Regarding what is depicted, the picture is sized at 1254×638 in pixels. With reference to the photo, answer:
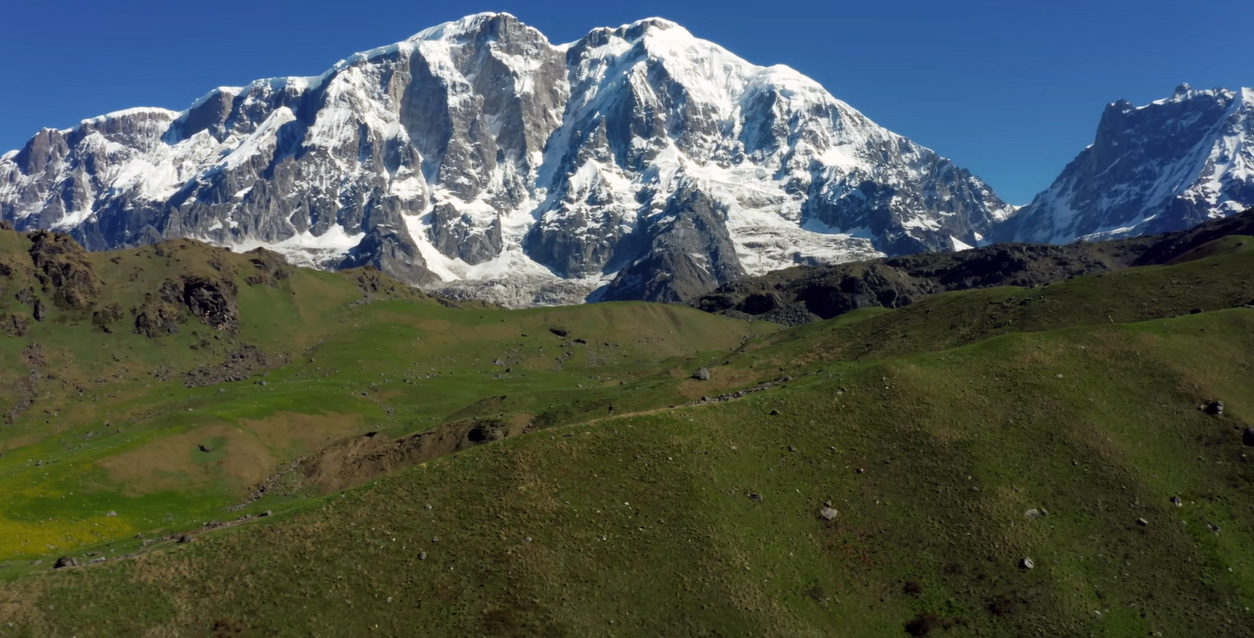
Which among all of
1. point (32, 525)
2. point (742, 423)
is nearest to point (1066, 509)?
point (742, 423)

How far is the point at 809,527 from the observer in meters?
62.1

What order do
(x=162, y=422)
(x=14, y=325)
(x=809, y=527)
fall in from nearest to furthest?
1. (x=809, y=527)
2. (x=162, y=422)
3. (x=14, y=325)

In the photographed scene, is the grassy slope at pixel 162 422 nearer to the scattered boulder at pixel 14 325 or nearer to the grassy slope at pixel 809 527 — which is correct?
the scattered boulder at pixel 14 325

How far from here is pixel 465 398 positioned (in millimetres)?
176875

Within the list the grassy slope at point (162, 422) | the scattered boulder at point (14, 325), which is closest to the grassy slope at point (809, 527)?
the grassy slope at point (162, 422)

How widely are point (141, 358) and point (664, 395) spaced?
143 metres

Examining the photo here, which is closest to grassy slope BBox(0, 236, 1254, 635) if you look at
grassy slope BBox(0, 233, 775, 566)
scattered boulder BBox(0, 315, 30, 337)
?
grassy slope BBox(0, 233, 775, 566)

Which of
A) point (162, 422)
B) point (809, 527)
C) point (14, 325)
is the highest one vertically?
point (14, 325)

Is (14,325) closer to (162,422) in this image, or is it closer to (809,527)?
(162,422)

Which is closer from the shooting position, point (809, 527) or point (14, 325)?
point (809, 527)

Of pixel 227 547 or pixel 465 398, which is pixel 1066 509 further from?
pixel 465 398

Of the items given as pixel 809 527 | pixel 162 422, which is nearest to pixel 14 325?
pixel 162 422

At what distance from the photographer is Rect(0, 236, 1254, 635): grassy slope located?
53500 mm

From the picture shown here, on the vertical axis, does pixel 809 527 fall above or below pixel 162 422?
above
